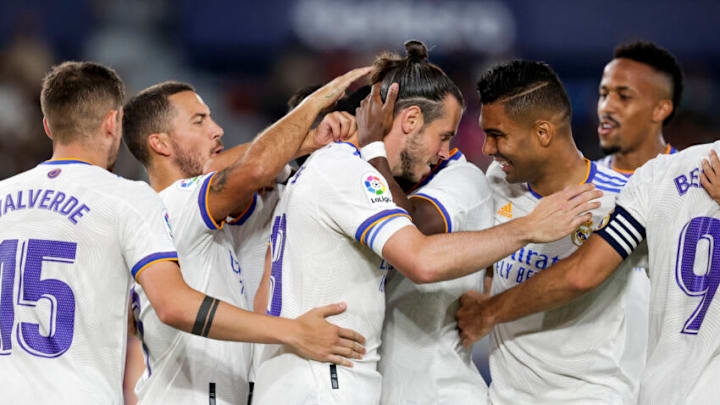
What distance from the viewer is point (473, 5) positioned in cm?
1259

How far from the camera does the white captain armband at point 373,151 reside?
4242mm

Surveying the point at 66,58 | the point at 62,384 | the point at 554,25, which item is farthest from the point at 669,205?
the point at 66,58

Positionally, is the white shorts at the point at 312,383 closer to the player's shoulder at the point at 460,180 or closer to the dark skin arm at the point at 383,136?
the dark skin arm at the point at 383,136

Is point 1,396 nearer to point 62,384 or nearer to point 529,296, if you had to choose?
point 62,384

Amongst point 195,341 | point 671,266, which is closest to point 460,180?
point 671,266

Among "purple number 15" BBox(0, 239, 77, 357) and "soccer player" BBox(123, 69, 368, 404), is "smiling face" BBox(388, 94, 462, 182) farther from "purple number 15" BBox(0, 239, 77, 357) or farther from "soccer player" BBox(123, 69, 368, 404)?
"purple number 15" BBox(0, 239, 77, 357)

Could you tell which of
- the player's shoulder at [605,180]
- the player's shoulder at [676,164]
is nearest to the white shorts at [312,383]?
the player's shoulder at [676,164]

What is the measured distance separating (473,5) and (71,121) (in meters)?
9.38

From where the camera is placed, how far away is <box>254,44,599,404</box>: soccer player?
148 inches

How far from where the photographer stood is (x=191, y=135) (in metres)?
5.23

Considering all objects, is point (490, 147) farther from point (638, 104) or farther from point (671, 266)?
point (638, 104)

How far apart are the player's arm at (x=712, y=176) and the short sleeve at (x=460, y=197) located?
1227 millimetres

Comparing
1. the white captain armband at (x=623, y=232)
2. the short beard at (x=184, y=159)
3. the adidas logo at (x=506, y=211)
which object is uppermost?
the short beard at (x=184, y=159)

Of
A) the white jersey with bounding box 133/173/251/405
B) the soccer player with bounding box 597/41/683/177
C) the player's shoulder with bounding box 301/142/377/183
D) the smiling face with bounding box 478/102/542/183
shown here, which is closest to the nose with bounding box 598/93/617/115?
the soccer player with bounding box 597/41/683/177
